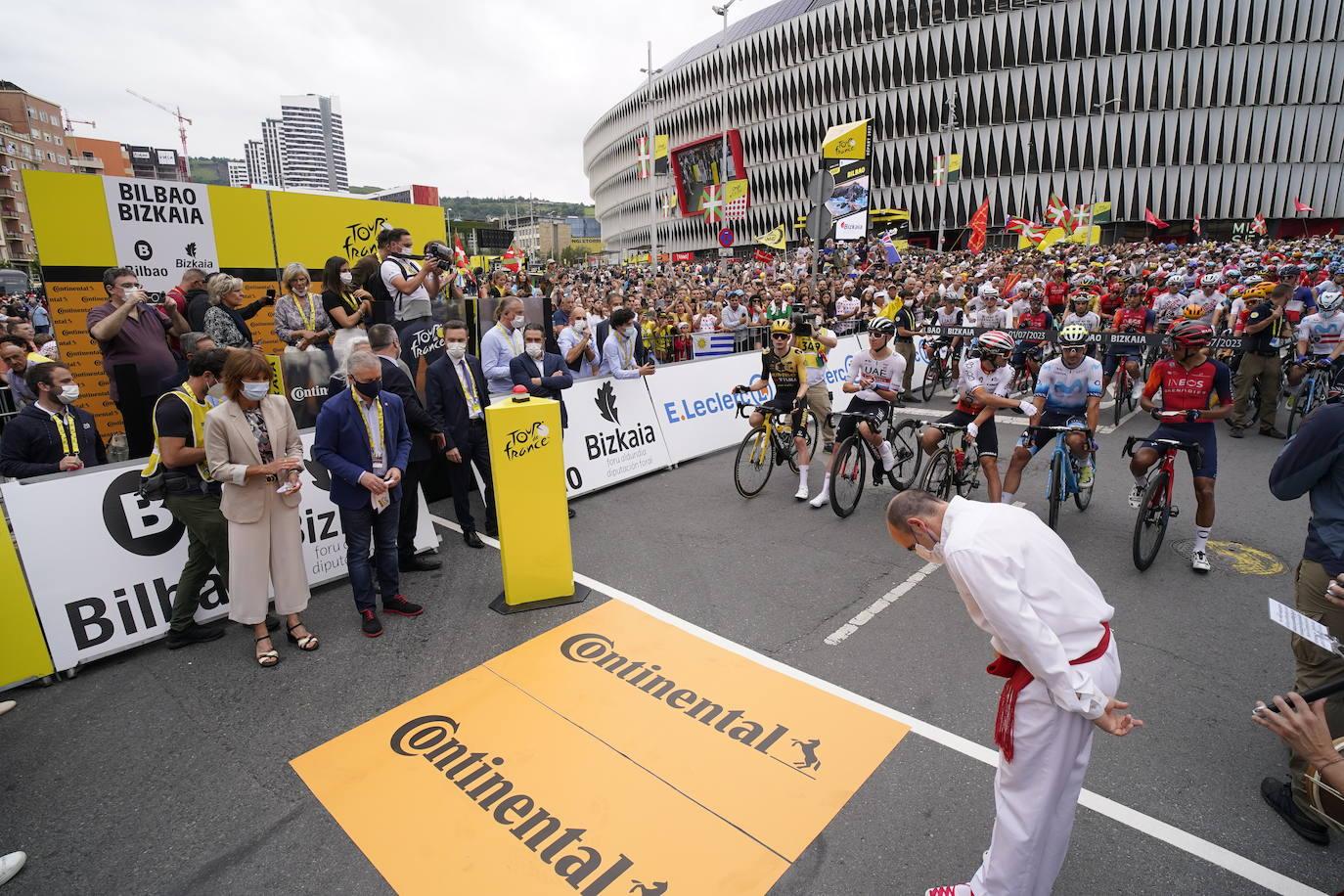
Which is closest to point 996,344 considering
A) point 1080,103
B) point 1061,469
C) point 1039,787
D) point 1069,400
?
point 1069,400

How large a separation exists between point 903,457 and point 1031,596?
5945mm

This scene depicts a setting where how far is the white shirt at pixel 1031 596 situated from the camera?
216 cm

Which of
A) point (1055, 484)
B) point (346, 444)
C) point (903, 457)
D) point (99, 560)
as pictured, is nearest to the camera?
point (99, 560)

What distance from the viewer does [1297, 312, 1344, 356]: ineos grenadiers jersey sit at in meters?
9.66

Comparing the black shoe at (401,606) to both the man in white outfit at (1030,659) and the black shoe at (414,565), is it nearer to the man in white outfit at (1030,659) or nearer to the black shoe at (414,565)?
the black shoe at (414,565)

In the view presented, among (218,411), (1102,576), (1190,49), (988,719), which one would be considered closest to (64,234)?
(218,411)

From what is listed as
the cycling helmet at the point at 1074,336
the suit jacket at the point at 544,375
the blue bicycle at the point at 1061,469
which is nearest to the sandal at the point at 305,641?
the suit jacket at the point at 544,375

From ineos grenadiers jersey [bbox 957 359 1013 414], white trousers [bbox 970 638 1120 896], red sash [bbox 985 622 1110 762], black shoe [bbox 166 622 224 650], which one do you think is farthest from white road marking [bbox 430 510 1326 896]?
ineos grenadiers jersey [bbox 957 359 1013 414]

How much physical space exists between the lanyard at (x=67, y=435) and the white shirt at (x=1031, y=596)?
6.34 meters

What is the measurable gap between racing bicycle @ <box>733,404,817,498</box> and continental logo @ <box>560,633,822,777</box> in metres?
3.46

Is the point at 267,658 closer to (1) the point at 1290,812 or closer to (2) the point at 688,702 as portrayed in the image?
(2) the point at 688,702

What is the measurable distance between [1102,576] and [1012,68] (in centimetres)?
7018

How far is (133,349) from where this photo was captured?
21.6 feet

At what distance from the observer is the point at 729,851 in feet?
10.0
